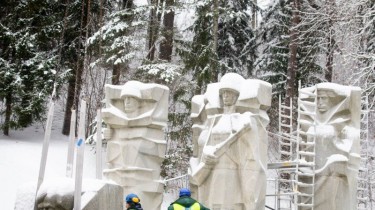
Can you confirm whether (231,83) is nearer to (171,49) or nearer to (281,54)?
(171,49)

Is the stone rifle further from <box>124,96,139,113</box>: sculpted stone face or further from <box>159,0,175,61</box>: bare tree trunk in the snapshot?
<box>159,0,175,61</box>: bare tree trunk

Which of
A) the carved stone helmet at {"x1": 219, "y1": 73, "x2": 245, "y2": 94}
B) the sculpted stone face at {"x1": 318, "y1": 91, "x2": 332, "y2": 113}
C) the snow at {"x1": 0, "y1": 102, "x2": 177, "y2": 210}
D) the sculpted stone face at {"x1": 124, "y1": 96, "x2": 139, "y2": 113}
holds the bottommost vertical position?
the snow at {"x1": 0, "y1": 102, "x2": 177, "y2": 210}

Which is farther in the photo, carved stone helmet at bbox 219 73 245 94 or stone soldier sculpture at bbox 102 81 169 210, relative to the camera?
stone soldier sculpture at bbox 102 81 169 210

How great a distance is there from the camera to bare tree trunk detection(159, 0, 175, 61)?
19.6 metres

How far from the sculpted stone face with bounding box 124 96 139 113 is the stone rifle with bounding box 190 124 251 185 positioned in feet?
6.98

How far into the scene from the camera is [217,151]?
36.3 feet

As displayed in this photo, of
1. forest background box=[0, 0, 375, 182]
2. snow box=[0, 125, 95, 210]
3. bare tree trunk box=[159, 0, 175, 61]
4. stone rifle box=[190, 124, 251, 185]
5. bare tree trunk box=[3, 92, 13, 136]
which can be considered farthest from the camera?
bare tree trunk box=[3, 92, 13, 136]

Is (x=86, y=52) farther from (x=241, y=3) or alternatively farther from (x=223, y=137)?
(x=223, y=137)

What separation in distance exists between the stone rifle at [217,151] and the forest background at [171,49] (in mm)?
6748

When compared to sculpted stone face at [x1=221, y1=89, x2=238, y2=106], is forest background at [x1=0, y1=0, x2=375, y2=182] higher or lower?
higher

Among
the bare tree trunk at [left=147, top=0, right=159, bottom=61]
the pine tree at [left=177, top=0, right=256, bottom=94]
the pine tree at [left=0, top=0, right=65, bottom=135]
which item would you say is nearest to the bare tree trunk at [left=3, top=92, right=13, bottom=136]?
the pine tree at [left=0, top=0, right=65, bottom=135]

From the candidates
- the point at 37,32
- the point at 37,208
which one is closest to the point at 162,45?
the point at 37,32

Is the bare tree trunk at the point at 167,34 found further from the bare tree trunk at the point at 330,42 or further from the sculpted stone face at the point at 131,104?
the sculpted stone face at the point at 131,104

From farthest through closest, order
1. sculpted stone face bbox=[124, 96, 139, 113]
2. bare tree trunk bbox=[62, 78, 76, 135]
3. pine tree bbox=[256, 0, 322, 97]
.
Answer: bare tree trunk bbox=[62, 78, 76, 135]
pine tree bbox=[256, 0, 322, 97]
sculpted stone face bbox=[124, 96, 139, 113]
